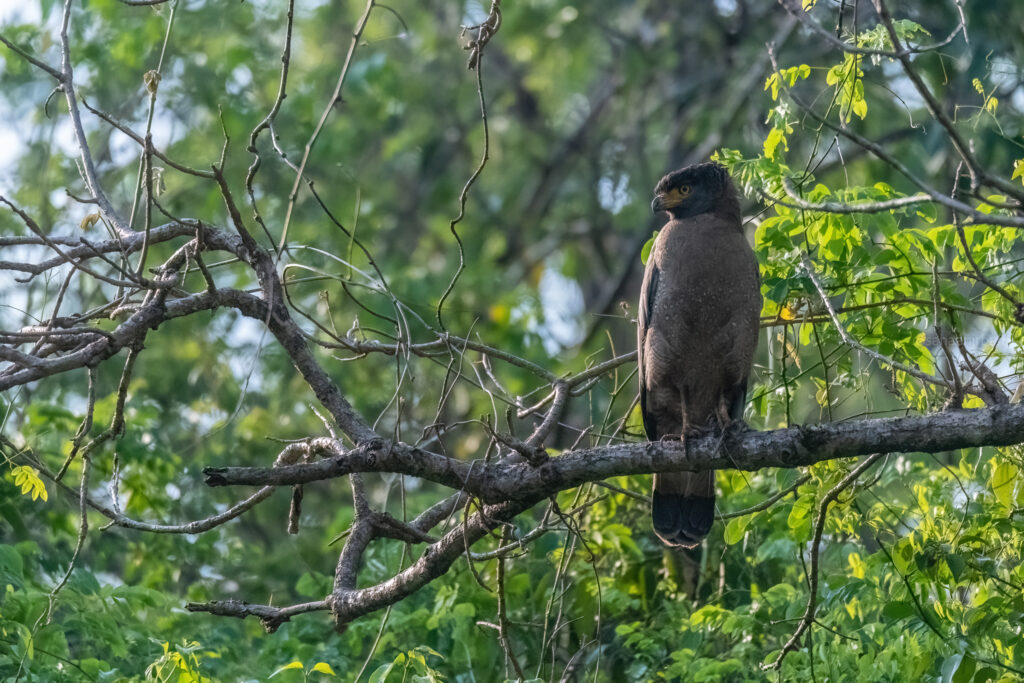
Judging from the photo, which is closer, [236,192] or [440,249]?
[236,192]

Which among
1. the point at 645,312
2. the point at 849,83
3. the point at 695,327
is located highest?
the point at 849,83

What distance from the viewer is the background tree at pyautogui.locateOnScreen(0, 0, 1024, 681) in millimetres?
3516

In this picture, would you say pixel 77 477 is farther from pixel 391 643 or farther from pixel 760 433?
pixel 760 433

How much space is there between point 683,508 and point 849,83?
1.90 metres

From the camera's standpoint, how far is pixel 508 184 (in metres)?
13.2

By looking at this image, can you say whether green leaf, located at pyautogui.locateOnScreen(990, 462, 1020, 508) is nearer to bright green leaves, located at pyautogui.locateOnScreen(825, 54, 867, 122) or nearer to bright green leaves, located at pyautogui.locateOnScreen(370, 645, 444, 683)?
bright green leaves, located at pyautogui.locateOnScreen(825, 54, 867, 122)

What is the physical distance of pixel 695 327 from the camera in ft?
15.0

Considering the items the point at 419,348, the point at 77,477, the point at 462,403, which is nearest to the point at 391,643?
the point at 419,348

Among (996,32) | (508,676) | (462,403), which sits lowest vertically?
(508,676)

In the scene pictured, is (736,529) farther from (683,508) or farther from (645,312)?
(645,312)

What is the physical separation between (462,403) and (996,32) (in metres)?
5.74

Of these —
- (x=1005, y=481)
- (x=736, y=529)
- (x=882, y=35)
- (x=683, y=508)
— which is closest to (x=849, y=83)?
(x=882, y=35)

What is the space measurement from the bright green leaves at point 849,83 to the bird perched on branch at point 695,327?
787 millimetres

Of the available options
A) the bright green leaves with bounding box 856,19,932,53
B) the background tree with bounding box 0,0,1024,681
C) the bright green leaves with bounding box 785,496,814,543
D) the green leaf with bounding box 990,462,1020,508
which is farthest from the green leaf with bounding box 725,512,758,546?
Result: the bright green leaves with bounding box 856,19,932,53
